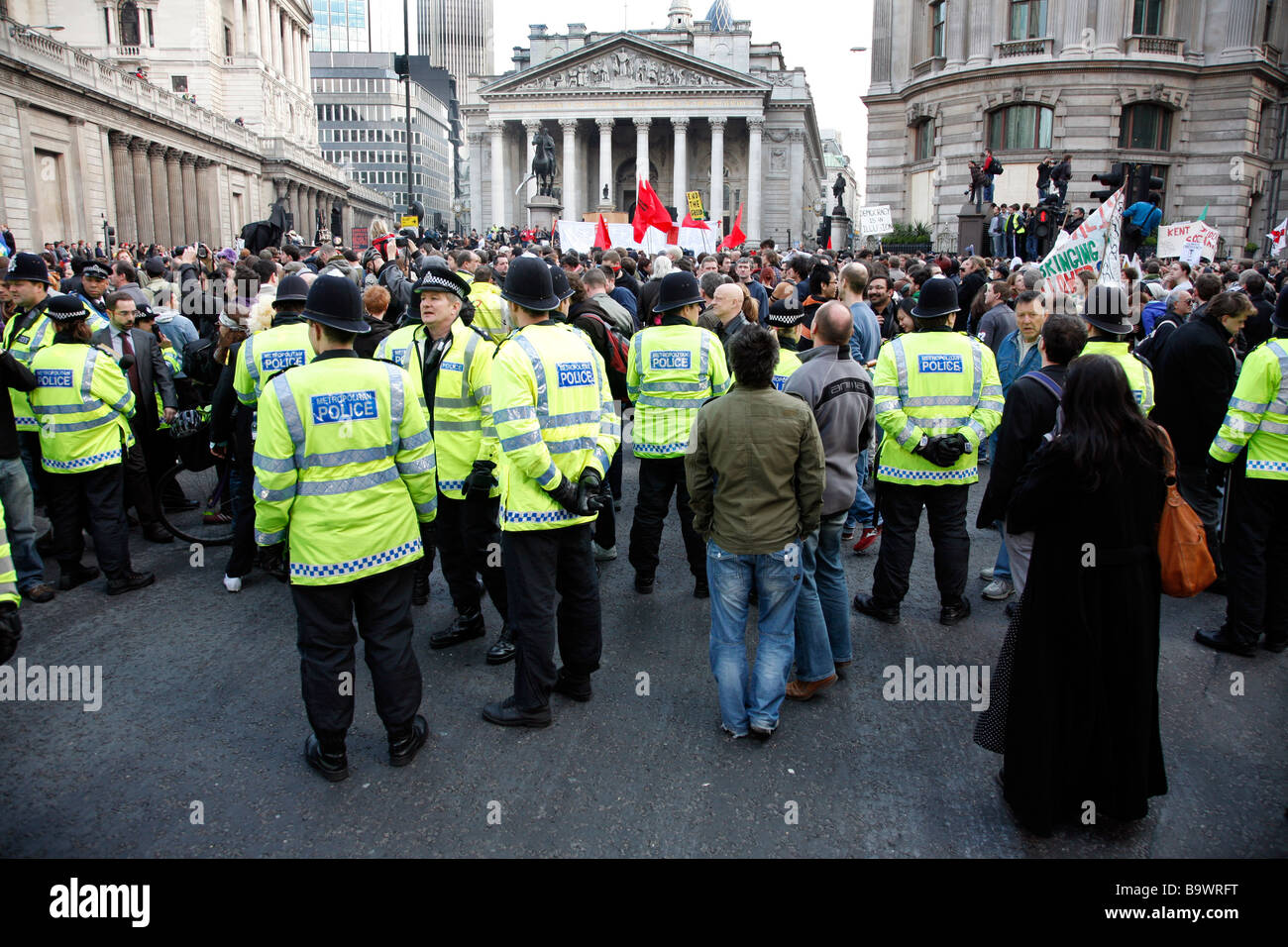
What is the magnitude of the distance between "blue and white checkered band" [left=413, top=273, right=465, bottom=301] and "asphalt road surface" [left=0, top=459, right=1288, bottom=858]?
A: 7.26ft

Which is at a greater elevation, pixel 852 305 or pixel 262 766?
pixel 852 305

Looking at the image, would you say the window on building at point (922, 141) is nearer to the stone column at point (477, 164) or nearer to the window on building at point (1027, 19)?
the window on building at point (1027, 19)

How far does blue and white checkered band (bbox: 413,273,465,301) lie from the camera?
529cm

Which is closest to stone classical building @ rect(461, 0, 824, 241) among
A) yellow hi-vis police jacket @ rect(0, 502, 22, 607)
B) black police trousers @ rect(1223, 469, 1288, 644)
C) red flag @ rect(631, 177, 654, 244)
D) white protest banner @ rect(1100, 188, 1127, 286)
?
red flag @ rect(631, 177, 654, 244)

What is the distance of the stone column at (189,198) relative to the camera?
4850cm

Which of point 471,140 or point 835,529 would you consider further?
point 471,140

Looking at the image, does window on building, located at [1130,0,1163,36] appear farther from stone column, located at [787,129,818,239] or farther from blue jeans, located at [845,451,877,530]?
blue jeans, located at [845,451,877,530]

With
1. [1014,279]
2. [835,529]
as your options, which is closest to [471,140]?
[1014,279]

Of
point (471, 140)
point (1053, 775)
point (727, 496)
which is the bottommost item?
point (1053, 775)

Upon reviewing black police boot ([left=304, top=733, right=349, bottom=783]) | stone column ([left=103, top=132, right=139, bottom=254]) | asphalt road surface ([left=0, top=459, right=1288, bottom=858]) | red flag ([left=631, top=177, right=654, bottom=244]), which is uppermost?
stone column ([left=103, top=132, right=139, bottom=254])

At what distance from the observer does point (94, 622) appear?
5.95m
